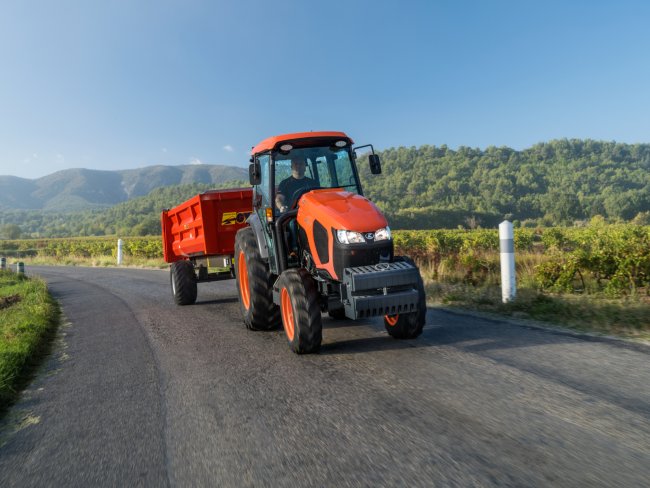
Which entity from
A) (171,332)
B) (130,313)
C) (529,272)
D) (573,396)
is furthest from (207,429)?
(529,272)

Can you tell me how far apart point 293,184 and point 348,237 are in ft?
4.64

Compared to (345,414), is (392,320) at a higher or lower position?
higher

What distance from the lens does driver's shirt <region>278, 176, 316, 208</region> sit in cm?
551

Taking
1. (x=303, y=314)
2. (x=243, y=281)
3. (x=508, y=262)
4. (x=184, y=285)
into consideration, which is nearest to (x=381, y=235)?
(x=303, y=314)

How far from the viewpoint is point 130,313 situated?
25.8 ft

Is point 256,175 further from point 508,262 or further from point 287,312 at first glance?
point 508,262

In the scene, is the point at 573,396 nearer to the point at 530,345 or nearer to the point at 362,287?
the point at 530,345

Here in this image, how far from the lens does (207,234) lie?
315 inches

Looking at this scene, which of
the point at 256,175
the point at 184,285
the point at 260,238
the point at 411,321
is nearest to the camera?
the point at 411,321

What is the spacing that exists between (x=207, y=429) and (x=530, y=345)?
3071 mm

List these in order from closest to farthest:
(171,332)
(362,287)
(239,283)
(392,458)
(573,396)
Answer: (392,458)
(573,396)
(362,287)
(171,332)
(239,283)

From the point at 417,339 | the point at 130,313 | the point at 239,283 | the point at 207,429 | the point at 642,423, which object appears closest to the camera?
the point at 642,423

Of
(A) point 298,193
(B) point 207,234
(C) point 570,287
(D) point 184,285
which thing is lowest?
(C) point 570,287

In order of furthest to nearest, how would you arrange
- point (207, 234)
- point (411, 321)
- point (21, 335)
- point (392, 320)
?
point (207, 234) → point (21, 335) → point (392, 320) → point (411, 321)
